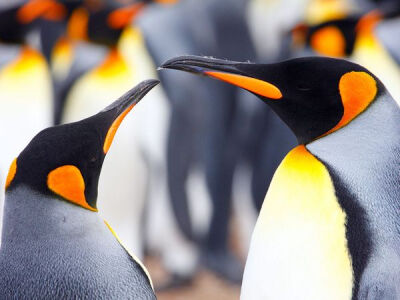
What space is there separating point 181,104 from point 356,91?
3079 millimetres

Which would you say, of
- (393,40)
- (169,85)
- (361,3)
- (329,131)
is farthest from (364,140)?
(361,3)

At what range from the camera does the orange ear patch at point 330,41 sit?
4.49m

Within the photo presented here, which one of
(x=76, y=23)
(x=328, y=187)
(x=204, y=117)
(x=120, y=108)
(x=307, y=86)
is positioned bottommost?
(x=204, y=117)

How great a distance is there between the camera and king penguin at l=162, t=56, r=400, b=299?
2.04m

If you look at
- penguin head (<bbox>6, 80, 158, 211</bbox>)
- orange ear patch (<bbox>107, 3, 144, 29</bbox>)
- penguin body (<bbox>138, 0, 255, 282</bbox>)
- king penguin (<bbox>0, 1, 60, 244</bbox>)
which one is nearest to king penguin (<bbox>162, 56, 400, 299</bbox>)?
penguin head (<bbox>6, 80, 158, 211</bbox>)

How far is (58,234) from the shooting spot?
2088 millimetres

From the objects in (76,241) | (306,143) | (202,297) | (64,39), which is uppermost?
(306,143)

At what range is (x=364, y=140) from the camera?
211 centimetres

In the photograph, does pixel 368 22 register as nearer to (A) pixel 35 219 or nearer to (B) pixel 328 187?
(B) pixel 328 187

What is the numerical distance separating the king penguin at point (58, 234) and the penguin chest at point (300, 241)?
0.30m

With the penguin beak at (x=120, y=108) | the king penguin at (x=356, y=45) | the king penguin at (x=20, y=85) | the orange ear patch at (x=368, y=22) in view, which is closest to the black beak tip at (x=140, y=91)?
the penguin beak at (x=120, y=108)

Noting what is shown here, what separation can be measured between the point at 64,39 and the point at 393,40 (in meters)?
3.25

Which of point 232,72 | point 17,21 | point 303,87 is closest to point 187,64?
point 232,72

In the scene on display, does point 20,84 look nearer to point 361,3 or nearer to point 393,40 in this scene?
point 393,40
